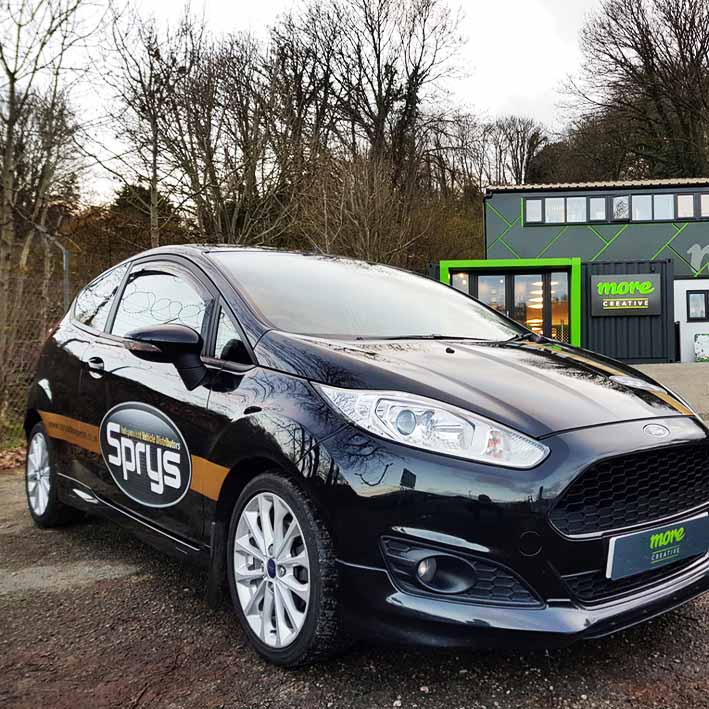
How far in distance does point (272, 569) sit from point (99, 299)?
207 centimetres

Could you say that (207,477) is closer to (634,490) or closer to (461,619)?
(461,619)

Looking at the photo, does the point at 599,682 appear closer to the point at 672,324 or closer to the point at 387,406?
the point at 387,406

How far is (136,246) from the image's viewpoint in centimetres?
1490

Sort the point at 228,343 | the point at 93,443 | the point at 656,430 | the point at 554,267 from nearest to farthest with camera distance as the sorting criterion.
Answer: the point at 656,430, the point at 228,343, the point at 93,443, the point at 554,267

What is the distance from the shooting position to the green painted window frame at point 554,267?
18328 millimetres

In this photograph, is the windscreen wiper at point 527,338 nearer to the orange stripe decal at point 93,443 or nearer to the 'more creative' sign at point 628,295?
the orange stripe decal at point 93,443

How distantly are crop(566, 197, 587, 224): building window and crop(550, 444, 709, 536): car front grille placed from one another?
841 inches

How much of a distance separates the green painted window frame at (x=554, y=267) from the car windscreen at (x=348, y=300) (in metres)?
15.0


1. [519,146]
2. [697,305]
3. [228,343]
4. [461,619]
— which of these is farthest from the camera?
[519,146]

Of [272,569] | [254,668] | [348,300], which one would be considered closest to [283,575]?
[272,569]

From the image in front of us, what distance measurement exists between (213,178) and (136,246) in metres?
3.90

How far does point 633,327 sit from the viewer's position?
18.4 metres

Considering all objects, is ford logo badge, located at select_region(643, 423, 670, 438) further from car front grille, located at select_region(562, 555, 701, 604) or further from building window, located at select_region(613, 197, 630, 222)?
building window, located at select_region(613, 197, 630, 222)

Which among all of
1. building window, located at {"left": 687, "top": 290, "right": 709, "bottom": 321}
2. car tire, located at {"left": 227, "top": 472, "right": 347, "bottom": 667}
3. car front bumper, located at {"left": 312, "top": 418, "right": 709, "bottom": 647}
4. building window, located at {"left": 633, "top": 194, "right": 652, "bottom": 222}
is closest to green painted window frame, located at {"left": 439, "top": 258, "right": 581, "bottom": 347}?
building window, located at {"left": 687, "top": 290, "right": 709, "bottom": 321}
